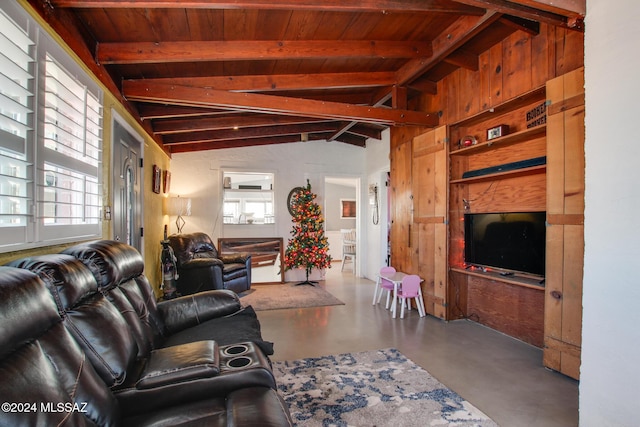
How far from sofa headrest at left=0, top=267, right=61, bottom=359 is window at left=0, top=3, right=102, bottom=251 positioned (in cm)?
57

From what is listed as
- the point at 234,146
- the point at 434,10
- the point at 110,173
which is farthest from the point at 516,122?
the point at 234,146

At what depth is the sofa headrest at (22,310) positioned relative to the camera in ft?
2.85

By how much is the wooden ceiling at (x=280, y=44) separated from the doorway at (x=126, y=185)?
36 centimetres

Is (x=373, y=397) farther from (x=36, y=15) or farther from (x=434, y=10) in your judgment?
(x=36, y=15)

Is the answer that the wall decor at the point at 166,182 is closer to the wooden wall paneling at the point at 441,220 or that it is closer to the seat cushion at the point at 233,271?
the seat cushion at the point at 233,271

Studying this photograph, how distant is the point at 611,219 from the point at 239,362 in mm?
1901

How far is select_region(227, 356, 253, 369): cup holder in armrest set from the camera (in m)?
1.38

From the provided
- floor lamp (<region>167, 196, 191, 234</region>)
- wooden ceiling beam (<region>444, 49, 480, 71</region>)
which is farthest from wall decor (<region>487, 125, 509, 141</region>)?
floor lamp (<region>167, 196, 191, 234</region>)

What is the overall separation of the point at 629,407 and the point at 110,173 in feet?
12.2

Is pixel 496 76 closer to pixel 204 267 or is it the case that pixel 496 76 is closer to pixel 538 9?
pixel 538 9

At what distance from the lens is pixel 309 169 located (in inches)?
265

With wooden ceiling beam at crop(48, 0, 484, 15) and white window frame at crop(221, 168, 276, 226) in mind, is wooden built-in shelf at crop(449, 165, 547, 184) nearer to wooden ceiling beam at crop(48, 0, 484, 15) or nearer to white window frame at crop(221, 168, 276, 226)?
wooden ceiling beam at crop(48, 0, 484, 15)

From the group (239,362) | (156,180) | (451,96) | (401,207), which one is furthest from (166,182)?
(239,362)

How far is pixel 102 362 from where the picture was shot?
4.24 feet
